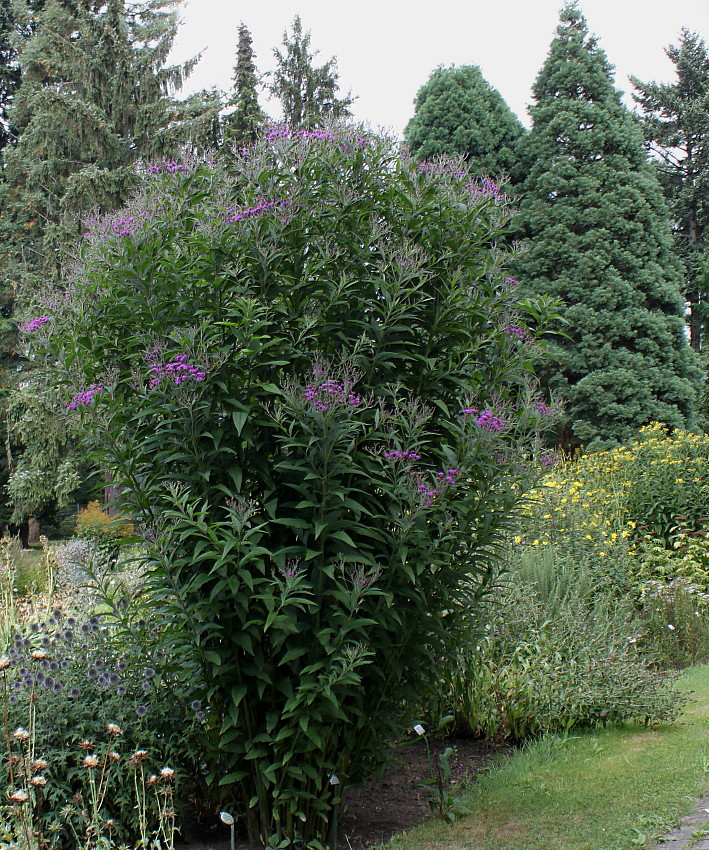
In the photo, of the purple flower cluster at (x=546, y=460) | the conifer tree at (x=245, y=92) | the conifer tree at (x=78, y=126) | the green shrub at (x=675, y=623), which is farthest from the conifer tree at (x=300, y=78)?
the purple flower cluster at (x=546, y=460)

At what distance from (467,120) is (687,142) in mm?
14774

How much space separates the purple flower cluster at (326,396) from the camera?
2.95m

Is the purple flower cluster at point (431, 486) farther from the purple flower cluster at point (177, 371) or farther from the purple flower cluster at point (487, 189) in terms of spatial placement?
the purple flower cluster at point (487, 189)

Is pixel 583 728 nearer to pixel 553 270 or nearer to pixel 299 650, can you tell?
pixel 299 650

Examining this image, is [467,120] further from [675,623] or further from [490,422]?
[490,422]

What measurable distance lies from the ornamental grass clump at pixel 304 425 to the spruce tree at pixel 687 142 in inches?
1050

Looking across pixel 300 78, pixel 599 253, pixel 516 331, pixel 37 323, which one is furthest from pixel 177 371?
pixel 300 78

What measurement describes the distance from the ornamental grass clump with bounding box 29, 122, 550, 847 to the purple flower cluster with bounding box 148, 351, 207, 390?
0.04ft

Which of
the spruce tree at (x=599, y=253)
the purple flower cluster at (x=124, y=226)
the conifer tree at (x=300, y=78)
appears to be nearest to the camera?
the purple flower cluster at (x=124, y=226)

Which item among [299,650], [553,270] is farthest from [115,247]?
[553,270]

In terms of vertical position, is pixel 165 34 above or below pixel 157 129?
above

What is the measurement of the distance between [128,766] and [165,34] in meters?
21.3

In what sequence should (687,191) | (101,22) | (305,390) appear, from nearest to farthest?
(305,390)
(101,22)
(687,191)

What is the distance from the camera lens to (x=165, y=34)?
20.3 metres
